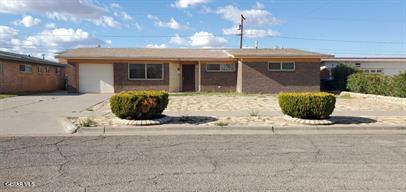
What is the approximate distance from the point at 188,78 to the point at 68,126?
16.1 meters

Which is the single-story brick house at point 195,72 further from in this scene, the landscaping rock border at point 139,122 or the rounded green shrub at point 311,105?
the landscaping rock border at point 139,122

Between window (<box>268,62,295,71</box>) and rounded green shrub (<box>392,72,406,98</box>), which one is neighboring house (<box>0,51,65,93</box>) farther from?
rounded green shrub (<box>392,72,406,98</box>)

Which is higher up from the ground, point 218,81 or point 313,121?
point 218,81

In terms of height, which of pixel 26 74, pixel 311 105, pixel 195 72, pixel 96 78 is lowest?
pixel 311 105

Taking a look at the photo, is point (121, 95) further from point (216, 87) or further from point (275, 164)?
point (216, 87)

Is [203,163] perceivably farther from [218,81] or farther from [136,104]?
[218,81]

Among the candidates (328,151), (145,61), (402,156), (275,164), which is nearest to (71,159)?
(275,164)

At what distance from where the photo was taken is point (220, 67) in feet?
80.1

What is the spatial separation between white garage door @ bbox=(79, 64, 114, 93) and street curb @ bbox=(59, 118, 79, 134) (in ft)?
45.4

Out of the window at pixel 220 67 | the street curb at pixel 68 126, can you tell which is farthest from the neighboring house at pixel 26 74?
the street curb at pixel 68 126

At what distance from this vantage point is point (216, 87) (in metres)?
24.3

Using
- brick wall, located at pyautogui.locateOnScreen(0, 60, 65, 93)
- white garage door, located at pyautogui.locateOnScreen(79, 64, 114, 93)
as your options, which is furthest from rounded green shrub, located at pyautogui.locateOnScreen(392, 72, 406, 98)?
brick wall, located at pyautogui.locateOnScreen(0, 60, 65, 93)

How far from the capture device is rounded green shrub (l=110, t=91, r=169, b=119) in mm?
9406

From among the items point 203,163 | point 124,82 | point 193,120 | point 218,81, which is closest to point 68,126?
point 193,120
